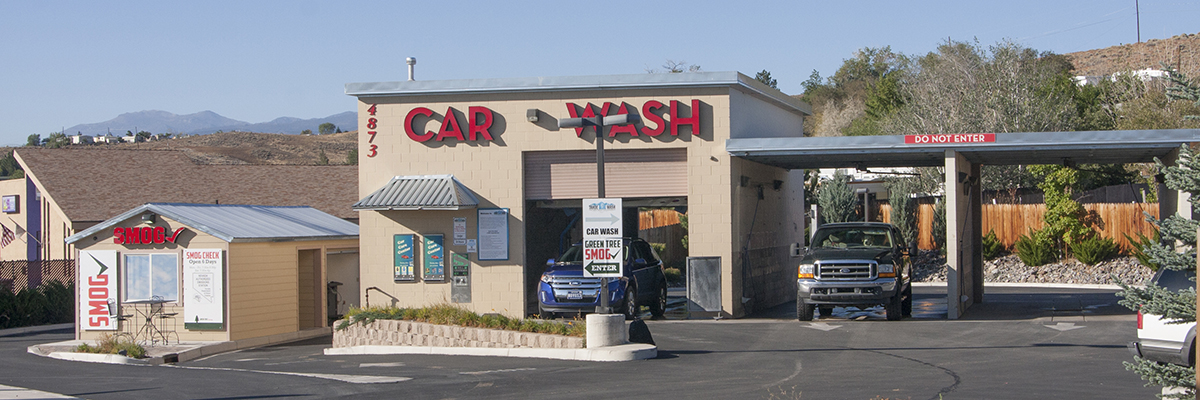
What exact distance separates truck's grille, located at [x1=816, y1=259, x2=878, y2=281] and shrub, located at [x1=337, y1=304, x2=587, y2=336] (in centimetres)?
495

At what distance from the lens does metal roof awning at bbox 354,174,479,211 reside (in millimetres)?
20859

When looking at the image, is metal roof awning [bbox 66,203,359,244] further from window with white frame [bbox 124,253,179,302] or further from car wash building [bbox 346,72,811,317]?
car wash building [bbox 346,72,811,317]

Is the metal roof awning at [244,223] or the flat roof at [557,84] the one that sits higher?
the flat roof at [557,84]

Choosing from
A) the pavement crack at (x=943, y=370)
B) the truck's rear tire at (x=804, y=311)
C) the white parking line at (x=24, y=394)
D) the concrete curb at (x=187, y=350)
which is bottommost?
the concrete curb at (x=187, y=350)

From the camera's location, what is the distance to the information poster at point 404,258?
21.9 m

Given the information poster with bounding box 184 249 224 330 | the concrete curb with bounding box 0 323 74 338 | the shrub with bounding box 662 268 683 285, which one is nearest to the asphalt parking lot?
the information poster with bounding box 184 249 224 330

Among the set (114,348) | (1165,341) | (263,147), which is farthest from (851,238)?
(263,147)

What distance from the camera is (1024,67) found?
5075cm

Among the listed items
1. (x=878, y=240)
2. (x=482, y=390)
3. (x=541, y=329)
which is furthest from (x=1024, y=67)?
(x=482, y=390)

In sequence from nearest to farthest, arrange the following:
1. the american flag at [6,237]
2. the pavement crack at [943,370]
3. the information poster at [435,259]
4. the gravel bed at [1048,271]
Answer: the pavement crack at [943,370] → the information poster at [435,259] → the gravel bed at [1048,271] → the american flag at [6,237]

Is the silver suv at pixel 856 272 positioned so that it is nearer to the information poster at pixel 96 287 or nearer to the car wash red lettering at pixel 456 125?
the car wash red lettering at pixel 456 125

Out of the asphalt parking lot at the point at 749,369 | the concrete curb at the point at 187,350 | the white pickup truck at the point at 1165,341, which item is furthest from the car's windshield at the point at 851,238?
the concrete curb at the point at 187,350

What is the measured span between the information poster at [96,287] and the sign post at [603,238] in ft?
41.5

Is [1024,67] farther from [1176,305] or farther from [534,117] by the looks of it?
[1176,305]
